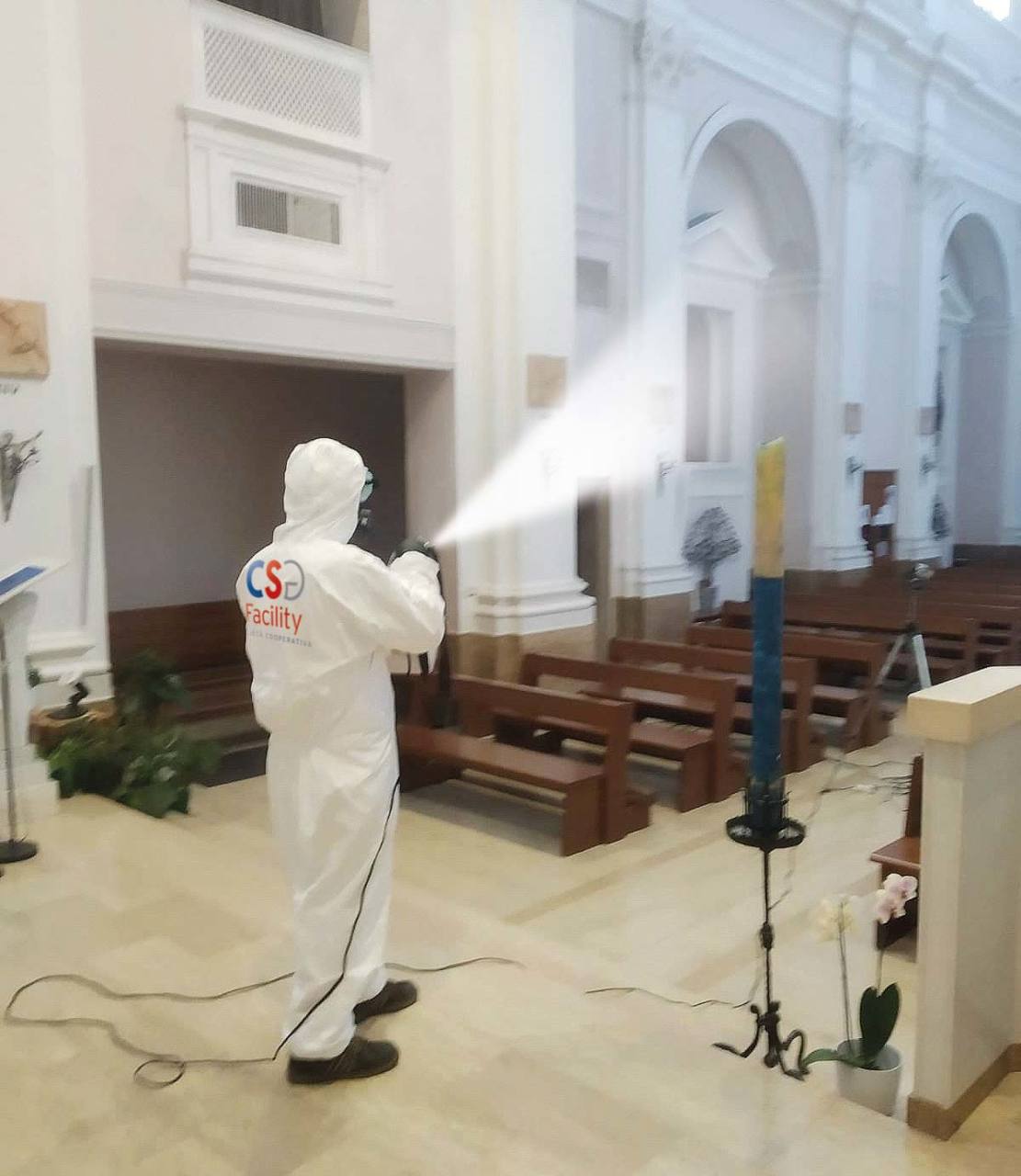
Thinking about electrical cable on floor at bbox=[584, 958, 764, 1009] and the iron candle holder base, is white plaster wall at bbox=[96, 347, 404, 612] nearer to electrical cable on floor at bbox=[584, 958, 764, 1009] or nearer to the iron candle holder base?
the iron candle holder base

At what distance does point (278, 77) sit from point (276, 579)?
4956mm

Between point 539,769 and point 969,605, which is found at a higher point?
point 969,605

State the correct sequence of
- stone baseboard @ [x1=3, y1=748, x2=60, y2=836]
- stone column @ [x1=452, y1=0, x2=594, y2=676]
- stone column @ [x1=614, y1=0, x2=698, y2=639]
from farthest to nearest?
stone column @ [x1=614, y1=0, x2=698, y2=639] → stone column @ [x1=452, y1=0, x2=594, y2=676] → stone baseboard @ [x1=3, y1=748, x2=60, y2=836]

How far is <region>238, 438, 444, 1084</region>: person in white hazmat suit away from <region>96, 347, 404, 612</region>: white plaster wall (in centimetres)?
564

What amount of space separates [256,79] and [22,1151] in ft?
19.1

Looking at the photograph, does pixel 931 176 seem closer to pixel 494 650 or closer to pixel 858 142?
pixel 858 142

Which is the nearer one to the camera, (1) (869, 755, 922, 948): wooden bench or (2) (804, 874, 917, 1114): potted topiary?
(2) (804, 874, 917, 1114): potted topiary

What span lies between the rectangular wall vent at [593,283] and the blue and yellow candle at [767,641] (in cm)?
706

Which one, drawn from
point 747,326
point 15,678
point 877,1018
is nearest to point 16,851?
point 15,678

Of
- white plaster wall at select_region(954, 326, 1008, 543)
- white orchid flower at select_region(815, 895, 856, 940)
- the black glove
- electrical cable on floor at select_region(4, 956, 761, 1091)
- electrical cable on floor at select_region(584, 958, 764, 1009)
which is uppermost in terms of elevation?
white plaster wall at select_region(954, 326, 1008, 543)

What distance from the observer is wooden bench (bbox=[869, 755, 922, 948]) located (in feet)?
13.2

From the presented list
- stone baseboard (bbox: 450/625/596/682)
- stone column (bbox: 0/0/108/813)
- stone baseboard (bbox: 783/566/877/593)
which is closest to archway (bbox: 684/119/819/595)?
stone baseboard (bbox: 783/566/877/593)

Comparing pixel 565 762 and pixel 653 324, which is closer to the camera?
pixel 565 762

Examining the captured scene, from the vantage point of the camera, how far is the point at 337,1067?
→ 8.75 ft
